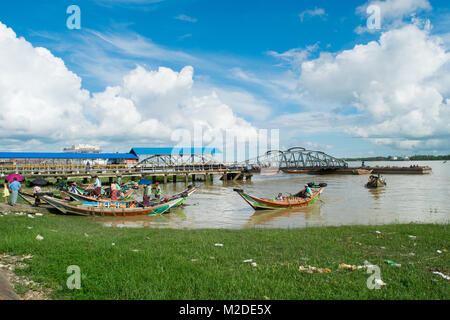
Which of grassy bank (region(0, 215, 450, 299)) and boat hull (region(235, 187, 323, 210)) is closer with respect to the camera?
grassy bank (region(0, 215, 450, 299))

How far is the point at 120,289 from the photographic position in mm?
5301

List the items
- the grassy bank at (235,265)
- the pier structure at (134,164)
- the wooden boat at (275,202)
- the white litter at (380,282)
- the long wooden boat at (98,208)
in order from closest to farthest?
the grassy bank at (235,265) → the white litter at (380,282) → the long wooden boat at (98,208) → the wooden boat at (275,202) → the pier structure at (134,164)

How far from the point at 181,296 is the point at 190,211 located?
54.9 ft

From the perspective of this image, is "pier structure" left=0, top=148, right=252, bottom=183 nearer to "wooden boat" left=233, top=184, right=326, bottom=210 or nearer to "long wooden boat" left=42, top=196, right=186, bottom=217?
"long wooden boat" left=42, top=196, right=186, bottom=217

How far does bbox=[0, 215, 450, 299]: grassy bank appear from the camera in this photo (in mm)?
5199

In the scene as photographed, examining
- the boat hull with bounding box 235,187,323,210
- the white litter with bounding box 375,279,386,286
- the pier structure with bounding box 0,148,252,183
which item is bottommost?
the boat hull with bounding box 235,187,323,210

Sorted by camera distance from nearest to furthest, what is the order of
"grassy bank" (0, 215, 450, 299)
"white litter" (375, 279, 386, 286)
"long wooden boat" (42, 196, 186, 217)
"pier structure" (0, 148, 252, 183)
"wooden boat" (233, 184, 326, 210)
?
"grassy bank" (0, 215, 450, 299), "white litter" (375, 279, 386, 286), "long wooden boat" (42, 196, 186, 217), "wooden boat" (233, 184, 326, 210), "pier structure" (0, 148, 252, 183)

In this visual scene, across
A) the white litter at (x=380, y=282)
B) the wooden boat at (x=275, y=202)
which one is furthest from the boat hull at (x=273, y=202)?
the white litter at (x=380, y=282)

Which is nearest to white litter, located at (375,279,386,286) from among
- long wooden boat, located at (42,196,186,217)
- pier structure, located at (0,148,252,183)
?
long wooden boat, located at (42,196,186,217)

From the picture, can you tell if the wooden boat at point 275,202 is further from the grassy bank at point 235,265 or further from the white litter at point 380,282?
the white litter at point 380,282

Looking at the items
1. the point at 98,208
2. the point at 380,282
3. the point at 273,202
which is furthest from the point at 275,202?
the point at 380,282

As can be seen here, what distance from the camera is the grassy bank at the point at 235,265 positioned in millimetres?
5199

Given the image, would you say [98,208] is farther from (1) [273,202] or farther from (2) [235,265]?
(2) [235,265]
